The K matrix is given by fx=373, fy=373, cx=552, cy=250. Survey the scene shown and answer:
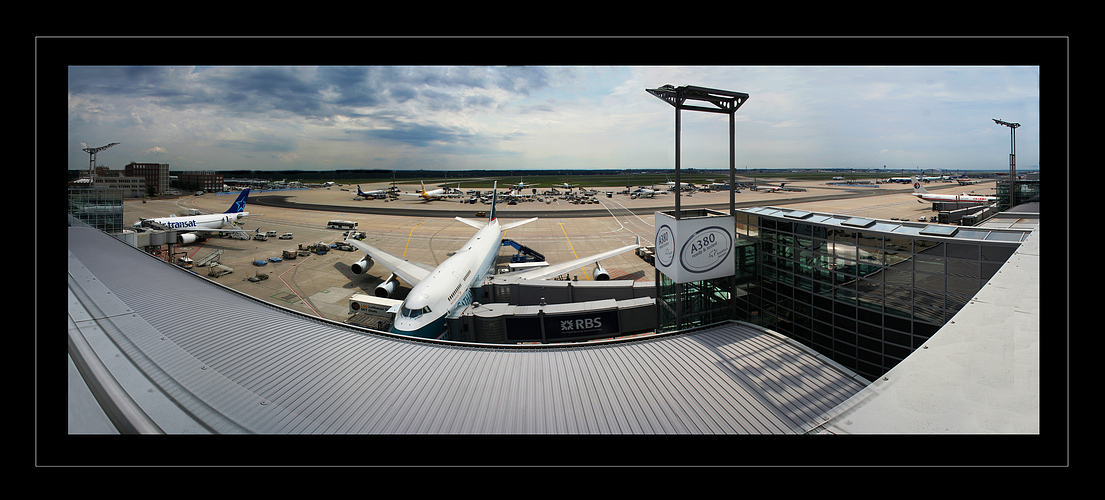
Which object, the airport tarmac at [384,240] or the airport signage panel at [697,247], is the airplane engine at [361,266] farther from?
the airport signage panel at [697,247]

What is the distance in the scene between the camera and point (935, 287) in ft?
26.6

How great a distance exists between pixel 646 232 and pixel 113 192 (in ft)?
133

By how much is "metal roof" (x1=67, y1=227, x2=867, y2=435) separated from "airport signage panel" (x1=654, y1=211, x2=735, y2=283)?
160 centimetres

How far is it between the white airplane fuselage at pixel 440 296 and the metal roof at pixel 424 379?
2862 millimetres

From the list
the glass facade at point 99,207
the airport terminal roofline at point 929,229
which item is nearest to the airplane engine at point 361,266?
the glass facade at point 99,207

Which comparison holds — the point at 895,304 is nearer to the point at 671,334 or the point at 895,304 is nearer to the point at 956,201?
the point at 671,334

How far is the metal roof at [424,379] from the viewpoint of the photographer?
4.95 meters

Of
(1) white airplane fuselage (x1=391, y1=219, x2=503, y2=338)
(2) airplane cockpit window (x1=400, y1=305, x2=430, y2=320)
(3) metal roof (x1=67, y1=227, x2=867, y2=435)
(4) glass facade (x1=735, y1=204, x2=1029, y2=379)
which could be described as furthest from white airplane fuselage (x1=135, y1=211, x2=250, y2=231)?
(4) glass facade (x1=735, y1=204, x2=1029, y2=379)

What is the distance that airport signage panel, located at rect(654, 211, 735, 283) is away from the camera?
920cm

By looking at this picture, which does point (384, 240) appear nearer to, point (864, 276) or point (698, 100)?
point (698, 100)

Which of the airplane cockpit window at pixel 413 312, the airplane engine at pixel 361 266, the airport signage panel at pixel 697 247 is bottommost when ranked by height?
the airplane cockpit window at pixel 413 312

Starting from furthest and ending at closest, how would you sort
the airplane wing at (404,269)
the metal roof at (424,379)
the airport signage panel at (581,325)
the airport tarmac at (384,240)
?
the airport tarmac at (384,240) < the airplane wing at (404,269) < the airport signage panel at (581,325) < the metal roof at (424,379)

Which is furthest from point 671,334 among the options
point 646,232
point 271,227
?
point 271,227

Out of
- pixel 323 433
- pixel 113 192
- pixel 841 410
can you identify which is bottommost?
pixel 323 433
